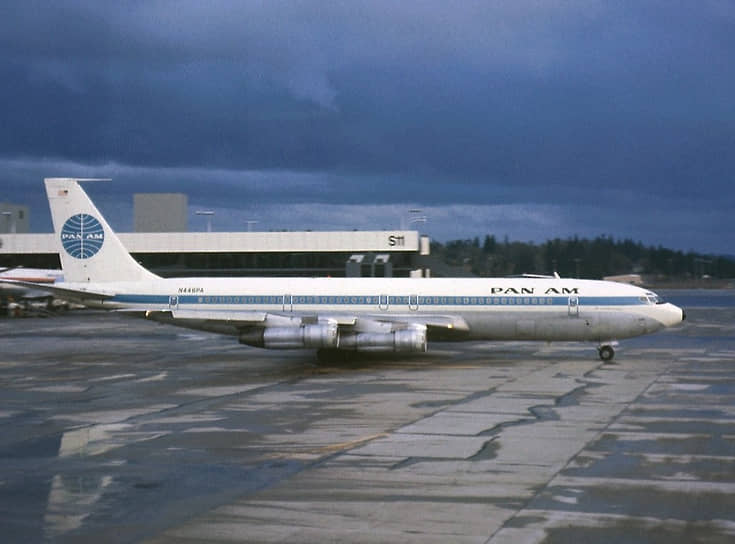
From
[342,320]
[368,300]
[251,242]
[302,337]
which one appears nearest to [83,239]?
[302,337]

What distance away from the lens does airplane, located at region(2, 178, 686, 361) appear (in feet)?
109

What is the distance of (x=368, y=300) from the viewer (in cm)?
3581

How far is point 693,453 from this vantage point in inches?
664

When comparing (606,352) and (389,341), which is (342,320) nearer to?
(389,341)

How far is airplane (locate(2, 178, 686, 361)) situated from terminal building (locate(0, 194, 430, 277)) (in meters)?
39.9

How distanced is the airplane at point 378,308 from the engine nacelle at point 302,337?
0.04 m

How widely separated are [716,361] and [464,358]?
33.9 feet

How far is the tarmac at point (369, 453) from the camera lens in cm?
1198

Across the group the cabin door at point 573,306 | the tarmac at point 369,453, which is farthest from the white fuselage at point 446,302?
the tarmac at point 369,453

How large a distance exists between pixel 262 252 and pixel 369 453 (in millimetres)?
65192

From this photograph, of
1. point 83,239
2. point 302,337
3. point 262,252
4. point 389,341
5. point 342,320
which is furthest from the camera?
point 262,252

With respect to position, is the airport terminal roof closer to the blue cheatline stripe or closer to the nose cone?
the blue cheatline stripe

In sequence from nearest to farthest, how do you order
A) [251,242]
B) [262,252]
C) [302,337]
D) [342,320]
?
[302,337], [342,320], [251,242], [262,252]

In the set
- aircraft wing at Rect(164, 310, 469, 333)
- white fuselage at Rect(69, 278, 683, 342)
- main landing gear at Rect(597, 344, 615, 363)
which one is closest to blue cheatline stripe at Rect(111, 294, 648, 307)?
white fuselage at Rect(69, 278, 683, 342)
